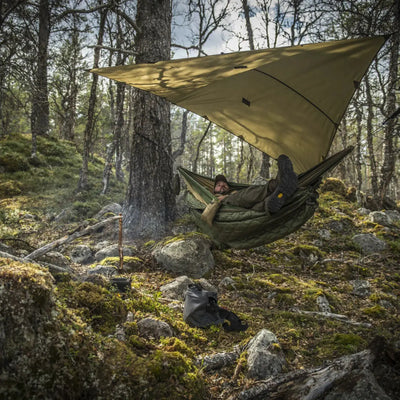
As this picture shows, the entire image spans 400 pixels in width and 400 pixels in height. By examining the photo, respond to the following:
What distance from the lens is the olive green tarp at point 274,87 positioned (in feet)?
7.95

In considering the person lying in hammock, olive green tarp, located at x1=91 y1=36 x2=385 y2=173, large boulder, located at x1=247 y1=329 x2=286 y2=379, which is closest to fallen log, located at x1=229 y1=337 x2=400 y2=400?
large boulder, located at x1=247 y1=329 x2=286 y2=379

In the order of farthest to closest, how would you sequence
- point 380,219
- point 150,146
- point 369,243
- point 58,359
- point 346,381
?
point 380,219
point 369,243
point 150,146
point 346,381
point 58,359

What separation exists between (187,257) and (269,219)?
53.4 inches

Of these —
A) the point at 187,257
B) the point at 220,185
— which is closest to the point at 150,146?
the point at 220,185

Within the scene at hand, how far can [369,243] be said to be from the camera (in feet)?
16.0

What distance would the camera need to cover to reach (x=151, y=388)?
1.36m

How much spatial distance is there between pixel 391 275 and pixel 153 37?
520 centimetres

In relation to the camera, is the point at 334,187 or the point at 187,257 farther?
the point at 334,187

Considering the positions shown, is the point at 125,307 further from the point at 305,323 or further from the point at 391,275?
the point at 391,275

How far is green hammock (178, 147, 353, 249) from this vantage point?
106 inches

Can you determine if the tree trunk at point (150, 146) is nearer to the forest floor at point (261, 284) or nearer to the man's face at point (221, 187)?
the forest floor at point (261, 284)

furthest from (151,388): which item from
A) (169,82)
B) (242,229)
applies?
(169,82)

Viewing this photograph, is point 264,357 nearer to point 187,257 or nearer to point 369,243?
point 187,257

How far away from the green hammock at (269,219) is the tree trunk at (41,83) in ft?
13.3
